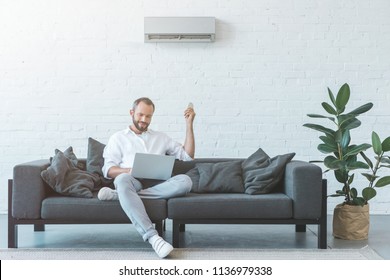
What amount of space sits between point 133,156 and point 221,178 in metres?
0.73

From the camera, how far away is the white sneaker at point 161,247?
3.44 m

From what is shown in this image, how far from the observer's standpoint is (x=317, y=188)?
389cm

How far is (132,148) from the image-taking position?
4.16 m

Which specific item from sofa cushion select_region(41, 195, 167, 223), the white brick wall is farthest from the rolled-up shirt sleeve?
the white brick wall

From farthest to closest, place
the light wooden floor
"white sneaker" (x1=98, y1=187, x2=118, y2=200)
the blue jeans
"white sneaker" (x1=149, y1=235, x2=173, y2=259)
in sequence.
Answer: the light wooden floor, "white sneaker" (x1=98, y1=187, x2=118, y2=200), the blue jeans, "white sneaker" (x1=149, y1=235, x2=173, y2=259)

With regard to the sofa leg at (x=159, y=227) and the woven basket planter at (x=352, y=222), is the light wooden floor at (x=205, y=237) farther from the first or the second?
the sofa leg at (x=159, y=227)

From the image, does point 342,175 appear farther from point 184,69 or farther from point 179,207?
point 184,69

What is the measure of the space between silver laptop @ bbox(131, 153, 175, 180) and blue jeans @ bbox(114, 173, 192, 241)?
8cm

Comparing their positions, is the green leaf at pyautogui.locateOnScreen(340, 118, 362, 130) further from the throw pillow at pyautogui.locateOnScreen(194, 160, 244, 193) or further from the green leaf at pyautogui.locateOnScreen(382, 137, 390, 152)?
the throw pillow at pyautogui.locateOnScreen(194, 160, 244, 193)

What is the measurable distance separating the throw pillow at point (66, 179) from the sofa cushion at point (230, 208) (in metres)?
0.65

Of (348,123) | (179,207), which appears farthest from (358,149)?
(179,207)

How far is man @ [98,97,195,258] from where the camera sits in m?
3.65

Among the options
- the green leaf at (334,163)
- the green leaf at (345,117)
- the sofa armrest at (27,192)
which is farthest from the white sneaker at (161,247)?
the green leaf at (345,117)

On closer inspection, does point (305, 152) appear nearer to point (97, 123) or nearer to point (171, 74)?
point (171, 74)
